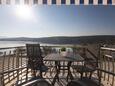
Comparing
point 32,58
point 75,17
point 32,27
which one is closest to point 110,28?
point 75,17

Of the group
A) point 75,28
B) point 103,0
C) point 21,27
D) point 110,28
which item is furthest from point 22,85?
point 110,28

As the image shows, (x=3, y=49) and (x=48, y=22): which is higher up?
(x=48, y=22)

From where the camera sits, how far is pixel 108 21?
22281mm

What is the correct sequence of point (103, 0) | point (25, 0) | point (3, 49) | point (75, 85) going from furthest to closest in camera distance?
point (103, 0), point (25, 0), point (3, 49), point (75, 85)

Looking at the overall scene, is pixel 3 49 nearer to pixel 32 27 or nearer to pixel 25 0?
pixel 25 0

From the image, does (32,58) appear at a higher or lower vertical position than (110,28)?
lower

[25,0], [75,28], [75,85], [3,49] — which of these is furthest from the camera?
[75,28]

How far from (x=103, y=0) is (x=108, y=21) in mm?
14707

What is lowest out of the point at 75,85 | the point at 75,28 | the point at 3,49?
the point at 75,85

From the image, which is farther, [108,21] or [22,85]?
[108,21]

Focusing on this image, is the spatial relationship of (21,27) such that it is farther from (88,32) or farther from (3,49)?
(3,49)

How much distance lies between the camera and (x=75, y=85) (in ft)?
8.70

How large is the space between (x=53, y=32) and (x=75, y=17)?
9.73 ft

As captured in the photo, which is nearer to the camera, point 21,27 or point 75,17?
point 21,27
